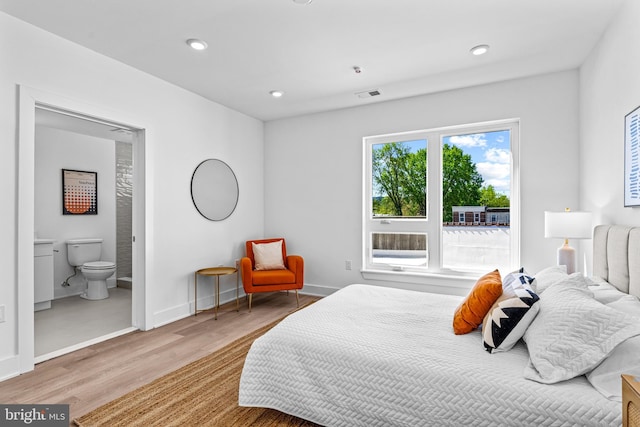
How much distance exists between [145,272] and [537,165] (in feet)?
13.2

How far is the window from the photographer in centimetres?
362

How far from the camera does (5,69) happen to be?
2332 millimetres

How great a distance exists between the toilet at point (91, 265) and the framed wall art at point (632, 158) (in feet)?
17.5

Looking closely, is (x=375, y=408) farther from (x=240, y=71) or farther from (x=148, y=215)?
(x=240, y=71)

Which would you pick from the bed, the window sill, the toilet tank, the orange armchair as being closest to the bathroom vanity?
the toilet tank

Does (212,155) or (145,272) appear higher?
(212,155)

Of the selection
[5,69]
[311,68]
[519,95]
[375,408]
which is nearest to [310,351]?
[375,408]

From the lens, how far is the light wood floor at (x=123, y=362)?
2137 mm

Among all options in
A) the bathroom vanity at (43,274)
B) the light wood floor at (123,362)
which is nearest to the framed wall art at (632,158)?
the light wood floor at (123,362)

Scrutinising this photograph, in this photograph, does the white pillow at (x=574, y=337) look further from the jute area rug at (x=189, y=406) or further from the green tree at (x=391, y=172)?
the green tree at (x=391, y=172)

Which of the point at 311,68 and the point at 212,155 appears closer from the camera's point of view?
the point at 311,68

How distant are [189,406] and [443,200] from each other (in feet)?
10.4

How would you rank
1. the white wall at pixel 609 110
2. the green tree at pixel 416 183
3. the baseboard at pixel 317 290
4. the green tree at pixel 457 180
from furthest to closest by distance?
1. the baseboard at pixel 317 290
2. the green tree at pixel 416 183
3. the green tree at pixel 457 180
4. the white wall at pixel 609 110

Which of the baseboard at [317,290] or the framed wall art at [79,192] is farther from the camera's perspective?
the framed wall art at [79,192]
